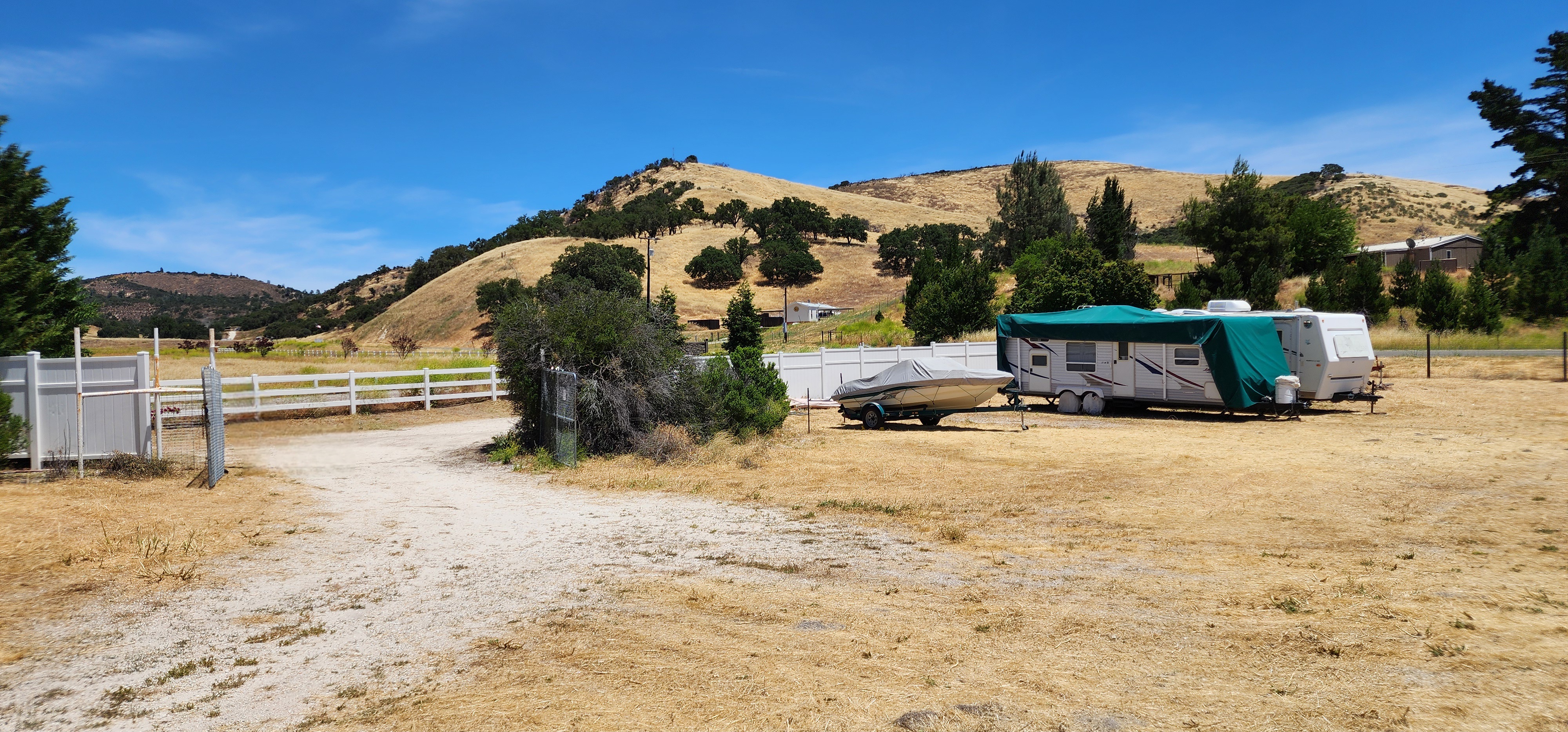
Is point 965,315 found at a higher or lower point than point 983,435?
higher

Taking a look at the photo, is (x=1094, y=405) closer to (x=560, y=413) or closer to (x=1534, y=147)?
(x=560, y=413)

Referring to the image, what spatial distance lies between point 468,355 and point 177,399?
33.2m

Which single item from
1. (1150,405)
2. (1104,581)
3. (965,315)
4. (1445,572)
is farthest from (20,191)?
(965,315)

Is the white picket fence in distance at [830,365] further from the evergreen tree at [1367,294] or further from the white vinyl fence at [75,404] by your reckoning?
the evergreen tree at [1367,294]

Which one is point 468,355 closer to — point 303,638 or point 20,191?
point 20,191

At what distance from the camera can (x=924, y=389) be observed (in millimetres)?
19453

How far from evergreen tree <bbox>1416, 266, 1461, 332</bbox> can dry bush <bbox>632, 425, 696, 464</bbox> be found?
125 feet

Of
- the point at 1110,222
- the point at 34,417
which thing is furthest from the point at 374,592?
the point at 1110,222

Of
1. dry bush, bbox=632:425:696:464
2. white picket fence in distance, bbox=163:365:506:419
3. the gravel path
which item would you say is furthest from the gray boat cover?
the gravel path

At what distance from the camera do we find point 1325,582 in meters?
7.41

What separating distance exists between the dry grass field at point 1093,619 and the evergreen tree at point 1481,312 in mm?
30407

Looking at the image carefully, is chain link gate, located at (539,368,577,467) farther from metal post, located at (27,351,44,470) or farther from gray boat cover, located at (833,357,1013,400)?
gray boat cover, located at (833,357,1013,400)

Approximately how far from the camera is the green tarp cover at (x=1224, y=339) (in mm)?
20531

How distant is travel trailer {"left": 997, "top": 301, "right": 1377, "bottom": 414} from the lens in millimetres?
20734
